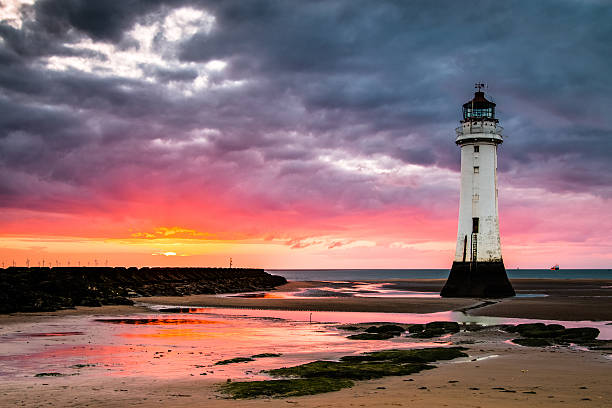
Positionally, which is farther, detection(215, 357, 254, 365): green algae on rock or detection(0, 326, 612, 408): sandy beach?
detection(215, 357, 254, 365): green algae on rock

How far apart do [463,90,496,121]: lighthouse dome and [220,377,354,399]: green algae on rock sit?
28.2 m

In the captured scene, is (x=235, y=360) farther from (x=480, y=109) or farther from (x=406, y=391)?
(x=480, y=109)

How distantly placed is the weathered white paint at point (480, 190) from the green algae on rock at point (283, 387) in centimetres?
2576

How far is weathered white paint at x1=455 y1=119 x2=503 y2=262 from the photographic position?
33.9 metres

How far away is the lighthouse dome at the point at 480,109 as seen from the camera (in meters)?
35.2

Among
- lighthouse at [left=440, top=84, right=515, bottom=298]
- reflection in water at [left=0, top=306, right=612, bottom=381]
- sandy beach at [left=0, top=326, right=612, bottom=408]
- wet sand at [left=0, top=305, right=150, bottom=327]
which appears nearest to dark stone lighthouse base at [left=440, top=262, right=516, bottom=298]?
lighthouse at [left=440, top=84, right=515, bottom=298]

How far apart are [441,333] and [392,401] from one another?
9918 mm

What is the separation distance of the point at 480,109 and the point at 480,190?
199 inches

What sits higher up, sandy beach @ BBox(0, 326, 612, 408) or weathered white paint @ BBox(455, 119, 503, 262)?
weathered white paint @ BBox(455, 119, 503, 262)

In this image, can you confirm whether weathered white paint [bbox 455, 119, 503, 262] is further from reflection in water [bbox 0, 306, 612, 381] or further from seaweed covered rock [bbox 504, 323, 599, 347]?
seaweed covered rock [bbox 504, 323, 599, 347]

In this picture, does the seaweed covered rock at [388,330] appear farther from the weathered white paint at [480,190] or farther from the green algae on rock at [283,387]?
the weathered white paint at [480,190]

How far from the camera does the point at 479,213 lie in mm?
34156

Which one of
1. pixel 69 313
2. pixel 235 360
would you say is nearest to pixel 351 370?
pixel 235 360

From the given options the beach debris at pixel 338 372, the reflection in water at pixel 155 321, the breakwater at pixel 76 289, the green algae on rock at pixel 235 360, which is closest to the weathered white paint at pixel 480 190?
the reflection in water at pixel 155 321
